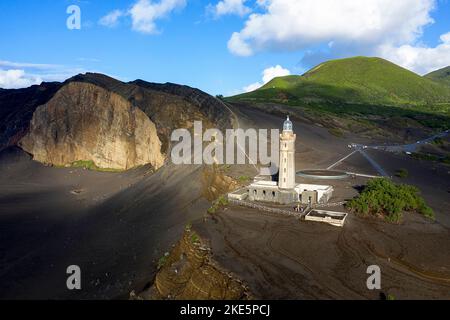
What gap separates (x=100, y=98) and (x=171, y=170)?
80.9 ft

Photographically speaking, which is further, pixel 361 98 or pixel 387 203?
pixel 361 98

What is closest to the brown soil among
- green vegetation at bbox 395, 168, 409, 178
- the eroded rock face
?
green vegetation at bbox 395, 168, 409, 178

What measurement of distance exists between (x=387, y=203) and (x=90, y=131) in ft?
168

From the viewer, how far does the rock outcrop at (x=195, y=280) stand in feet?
67.4

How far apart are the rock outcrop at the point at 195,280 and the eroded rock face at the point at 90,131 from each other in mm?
34910

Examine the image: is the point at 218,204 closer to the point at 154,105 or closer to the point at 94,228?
the point at 94,228

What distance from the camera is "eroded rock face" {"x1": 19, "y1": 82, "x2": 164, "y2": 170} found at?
6216 cm

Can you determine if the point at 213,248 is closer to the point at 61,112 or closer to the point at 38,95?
the point at 61,112

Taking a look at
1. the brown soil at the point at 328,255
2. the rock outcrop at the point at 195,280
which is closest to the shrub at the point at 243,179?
the brown soil at the point at 328,255

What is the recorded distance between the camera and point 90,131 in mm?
68062

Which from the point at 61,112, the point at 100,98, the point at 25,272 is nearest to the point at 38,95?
the point at 61,112

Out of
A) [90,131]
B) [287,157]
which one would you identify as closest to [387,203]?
[287,157]

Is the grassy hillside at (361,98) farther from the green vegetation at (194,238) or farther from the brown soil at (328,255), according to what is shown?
the green vegetation at (194,238)

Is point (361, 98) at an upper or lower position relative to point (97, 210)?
upper
